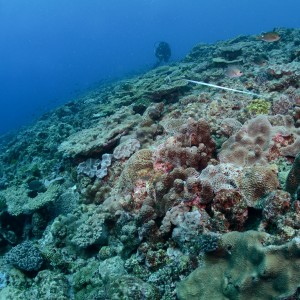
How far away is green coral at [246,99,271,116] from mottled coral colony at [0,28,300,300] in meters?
0.04

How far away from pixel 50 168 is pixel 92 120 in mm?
Result: 3515

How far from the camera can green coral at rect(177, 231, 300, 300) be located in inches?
119

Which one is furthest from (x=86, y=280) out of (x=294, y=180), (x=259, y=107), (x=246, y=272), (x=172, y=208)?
(x=259, y=107)

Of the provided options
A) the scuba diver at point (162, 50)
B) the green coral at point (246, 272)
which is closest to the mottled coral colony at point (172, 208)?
the green coral at point (246, 272)

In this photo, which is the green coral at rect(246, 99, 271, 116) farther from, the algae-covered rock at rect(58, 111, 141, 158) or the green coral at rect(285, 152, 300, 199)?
the green coral at rect(285, 152, 300, 199)

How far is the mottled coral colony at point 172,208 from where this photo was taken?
3.61 metres

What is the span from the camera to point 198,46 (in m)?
23.8

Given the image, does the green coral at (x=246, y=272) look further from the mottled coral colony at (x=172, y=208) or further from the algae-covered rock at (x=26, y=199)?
the algae-covered rock at (x=26, y=199)

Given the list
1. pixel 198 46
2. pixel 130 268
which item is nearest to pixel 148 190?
pixel 130 268

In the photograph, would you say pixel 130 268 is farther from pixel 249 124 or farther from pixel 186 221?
pixel 249 124

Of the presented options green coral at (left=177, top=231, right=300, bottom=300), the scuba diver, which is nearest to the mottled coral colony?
green coral at (left=177, top=231, right=300, bottom=300)

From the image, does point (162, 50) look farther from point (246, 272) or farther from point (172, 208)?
point (246, 272)

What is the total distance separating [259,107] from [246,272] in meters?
5.41

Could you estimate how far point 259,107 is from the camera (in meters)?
7.82
